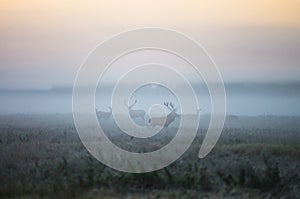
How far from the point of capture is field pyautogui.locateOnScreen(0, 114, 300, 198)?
7195 mm

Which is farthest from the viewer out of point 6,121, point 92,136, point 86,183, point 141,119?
point 141,119

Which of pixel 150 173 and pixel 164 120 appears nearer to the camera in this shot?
pixel 150 173

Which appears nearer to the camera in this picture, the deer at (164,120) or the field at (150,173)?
the field at (150,173)

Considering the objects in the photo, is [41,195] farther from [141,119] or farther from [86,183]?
[141,119]

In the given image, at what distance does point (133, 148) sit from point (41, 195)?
2.78 meters

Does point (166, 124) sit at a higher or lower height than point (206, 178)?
higher

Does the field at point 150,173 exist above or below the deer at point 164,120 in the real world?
below

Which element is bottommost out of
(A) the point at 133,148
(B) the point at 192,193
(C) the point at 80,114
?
(B) the point at 192,193

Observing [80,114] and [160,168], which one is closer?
[160,168]

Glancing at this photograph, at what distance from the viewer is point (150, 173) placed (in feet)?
25.9

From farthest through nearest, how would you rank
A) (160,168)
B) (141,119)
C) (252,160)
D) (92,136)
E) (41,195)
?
(141,119), (92,136), (252,160), (160,168), (41,195)

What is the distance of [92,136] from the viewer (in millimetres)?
10094

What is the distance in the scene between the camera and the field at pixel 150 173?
23.6ft

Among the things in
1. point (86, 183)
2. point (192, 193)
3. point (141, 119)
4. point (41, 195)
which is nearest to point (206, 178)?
point (192, 193)
